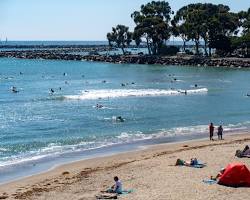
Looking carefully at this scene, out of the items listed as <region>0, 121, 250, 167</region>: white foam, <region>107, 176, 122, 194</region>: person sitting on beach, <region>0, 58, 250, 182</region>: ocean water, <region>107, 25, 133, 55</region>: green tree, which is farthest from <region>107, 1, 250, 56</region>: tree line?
<region>107, 176, 122, 194</region>: person sitting on beach

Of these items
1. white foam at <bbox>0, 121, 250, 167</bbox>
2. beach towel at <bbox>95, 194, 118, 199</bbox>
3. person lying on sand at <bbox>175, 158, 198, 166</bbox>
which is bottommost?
white foam at <bbox>0, 121, 250, 167</bbox>

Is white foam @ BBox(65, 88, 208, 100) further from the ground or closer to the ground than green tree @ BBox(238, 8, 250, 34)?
closer to the ground

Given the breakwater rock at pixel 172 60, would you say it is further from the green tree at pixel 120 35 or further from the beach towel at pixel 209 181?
the beach towel at pixel 209 181

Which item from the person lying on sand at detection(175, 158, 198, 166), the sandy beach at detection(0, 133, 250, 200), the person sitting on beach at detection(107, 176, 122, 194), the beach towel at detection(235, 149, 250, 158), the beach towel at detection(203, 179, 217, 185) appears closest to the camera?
the sandy beach at detection(0, 133, 250, 200)

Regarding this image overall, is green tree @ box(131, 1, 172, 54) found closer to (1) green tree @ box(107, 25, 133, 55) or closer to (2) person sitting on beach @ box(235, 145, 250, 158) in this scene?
(1) green tree @ box(107, 25, 133, 55)

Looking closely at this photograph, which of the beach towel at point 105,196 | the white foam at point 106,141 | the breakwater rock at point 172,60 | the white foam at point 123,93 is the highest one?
the breakwater rock at point 172,60

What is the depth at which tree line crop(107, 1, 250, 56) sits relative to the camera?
120688 mm

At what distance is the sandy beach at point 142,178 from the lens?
72.3ft

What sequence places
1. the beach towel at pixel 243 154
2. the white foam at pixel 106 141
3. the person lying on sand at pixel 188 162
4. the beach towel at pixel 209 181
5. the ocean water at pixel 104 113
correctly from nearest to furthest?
the beach towel at pixel 209 181
the person lying on sand at pixel 188 162
the beach towel at pixel 243 154
the white foam at pixel 106 141
the ocean water at pixel 104 113

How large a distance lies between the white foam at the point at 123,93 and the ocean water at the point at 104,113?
0.07 ft

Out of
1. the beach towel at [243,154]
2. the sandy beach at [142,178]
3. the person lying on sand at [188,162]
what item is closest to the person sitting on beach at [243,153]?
the beach towel at [243,154]

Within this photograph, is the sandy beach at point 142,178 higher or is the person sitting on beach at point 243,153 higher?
the person sitting on beach at point 243,153

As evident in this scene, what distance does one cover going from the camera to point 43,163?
1212 inches

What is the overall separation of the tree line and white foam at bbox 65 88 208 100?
49.1 meters
